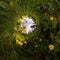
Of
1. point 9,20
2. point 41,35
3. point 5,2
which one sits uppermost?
point 5,2

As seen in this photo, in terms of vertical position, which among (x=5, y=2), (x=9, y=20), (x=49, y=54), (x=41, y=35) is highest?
(x=5, y=2)

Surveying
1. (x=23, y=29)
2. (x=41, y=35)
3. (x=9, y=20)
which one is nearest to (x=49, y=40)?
(x=41, y=35)

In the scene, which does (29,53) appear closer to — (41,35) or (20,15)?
(41,35)

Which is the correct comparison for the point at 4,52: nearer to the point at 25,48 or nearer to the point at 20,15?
the point at 25,48

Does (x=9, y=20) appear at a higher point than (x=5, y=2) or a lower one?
lower

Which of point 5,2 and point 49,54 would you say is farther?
point 5,2

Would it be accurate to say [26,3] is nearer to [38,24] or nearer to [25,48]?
[38,24]

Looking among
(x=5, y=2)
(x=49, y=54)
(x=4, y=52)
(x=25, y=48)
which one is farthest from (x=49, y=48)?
(x=5, y=2)

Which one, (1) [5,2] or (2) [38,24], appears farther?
(1) [5,2]

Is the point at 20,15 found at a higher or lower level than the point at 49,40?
higher
